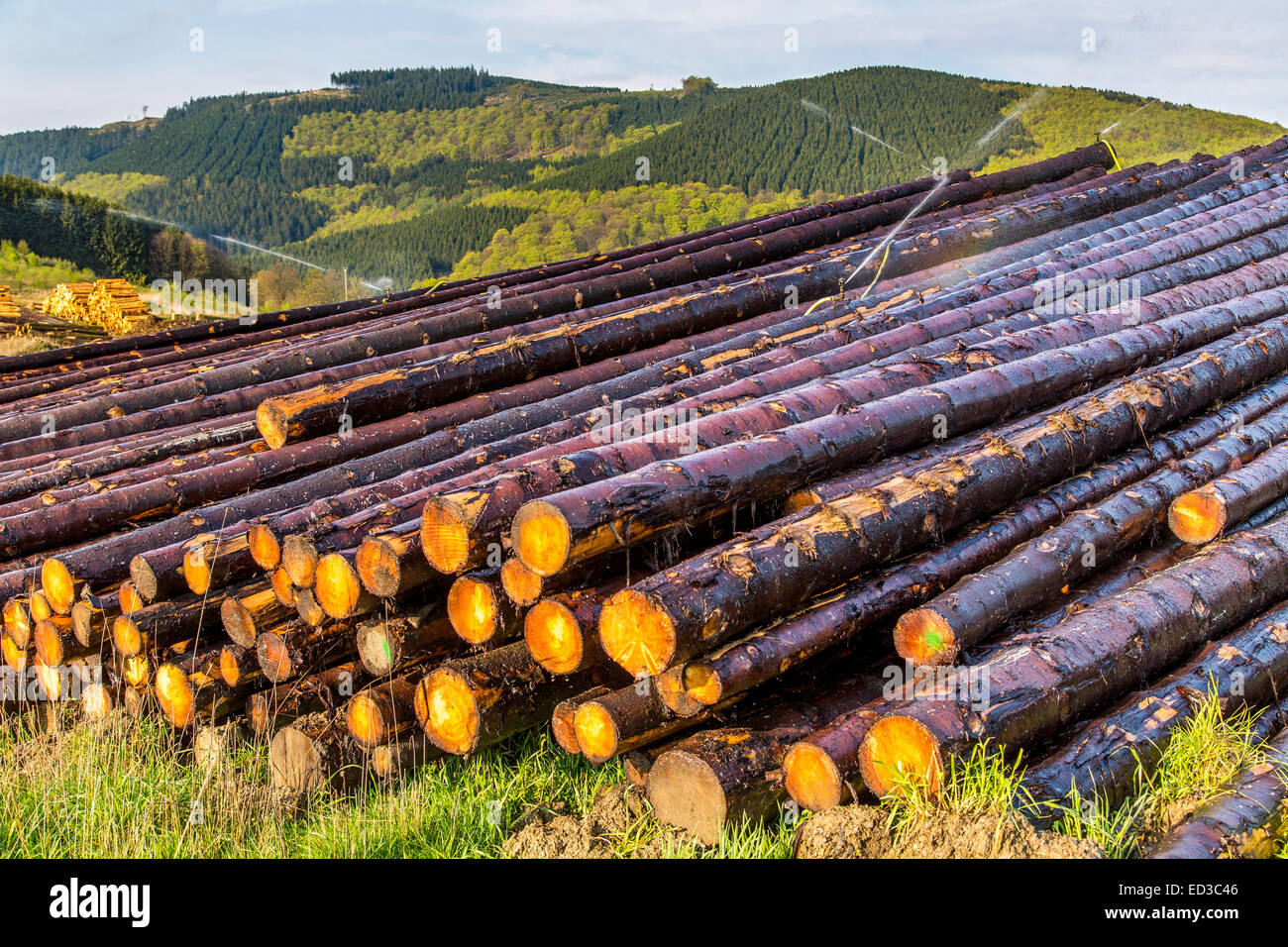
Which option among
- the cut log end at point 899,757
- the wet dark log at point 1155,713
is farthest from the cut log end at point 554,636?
the wet dark log at point 1155,713

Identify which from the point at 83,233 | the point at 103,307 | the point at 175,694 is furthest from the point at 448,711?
the point at 83,233

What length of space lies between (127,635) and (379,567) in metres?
1.80

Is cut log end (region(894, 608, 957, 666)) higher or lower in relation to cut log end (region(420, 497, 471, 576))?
lower

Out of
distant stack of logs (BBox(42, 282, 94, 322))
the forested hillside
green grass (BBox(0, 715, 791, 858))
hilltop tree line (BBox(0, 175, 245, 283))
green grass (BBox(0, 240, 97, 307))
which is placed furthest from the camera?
the forested hillside

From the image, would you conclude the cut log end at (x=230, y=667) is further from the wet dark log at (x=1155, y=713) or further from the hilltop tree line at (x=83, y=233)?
the hilltop tree line at (x=83, y=233)

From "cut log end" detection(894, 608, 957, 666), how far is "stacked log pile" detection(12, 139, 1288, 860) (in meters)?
0.02

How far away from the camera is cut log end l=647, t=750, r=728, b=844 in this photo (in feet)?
11.7

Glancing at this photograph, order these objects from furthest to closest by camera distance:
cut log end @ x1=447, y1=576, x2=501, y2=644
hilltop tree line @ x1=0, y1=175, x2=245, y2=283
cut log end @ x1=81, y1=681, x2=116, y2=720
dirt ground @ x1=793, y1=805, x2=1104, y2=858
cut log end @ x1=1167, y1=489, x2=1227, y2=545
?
hilltop tree line @ x1=0, y1=175, x2=245, y2=283
cut log end @ x1=81, y1=681, x2=116, y2=720
cut log end @ x1=1167, y1=489, x2=1227, y2=545
cut log end @ x1=447, y1=576, x2=501, y2=644
dirt ground @ x1=793, y1=805, x2=1104, y2=858

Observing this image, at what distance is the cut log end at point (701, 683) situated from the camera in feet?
11.7

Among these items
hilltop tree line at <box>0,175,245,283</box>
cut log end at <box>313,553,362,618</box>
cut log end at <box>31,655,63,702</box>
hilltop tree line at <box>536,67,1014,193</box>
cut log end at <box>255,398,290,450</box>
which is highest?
hilltop tree line at <box>536,67,1014,193</box>

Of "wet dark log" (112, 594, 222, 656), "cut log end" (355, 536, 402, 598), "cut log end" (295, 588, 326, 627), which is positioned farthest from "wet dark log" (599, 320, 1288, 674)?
"wet dark log" (112, 594, 222, 656)

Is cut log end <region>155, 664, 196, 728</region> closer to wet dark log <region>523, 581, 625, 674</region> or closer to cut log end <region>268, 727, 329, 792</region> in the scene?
cut log end <region>268, 727, 329, 792</region>

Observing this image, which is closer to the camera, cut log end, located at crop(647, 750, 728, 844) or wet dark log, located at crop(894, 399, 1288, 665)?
cut log end, located at crop(647, 750, 728, 844)

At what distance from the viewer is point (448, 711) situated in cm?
422
